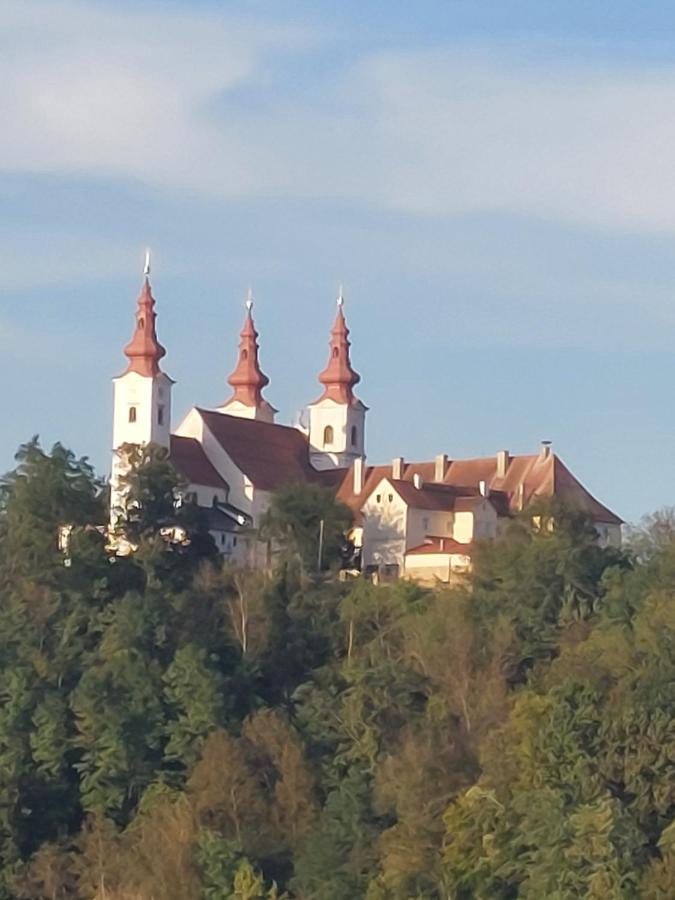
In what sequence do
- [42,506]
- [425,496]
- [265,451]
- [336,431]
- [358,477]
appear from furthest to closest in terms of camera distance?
1. [336,431]
2. [265,451]
3. [358,477]
4. [425,496]
5. [42,506]

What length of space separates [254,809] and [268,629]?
376 inches

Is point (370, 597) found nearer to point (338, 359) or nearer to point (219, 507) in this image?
point (219, 507)

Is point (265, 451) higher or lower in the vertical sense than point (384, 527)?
higher

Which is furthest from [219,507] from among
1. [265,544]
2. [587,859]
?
[587,859]

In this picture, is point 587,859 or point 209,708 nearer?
point 587,859

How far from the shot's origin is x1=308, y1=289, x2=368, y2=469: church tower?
313 feet

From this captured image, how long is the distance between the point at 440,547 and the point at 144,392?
32.9 feet

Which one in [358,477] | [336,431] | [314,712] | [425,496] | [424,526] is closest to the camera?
[314,712]

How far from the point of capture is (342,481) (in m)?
90.9

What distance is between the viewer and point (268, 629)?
7519 cm

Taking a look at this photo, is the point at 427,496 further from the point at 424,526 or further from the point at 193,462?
the point at 193,462

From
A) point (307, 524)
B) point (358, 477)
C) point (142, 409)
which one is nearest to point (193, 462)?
point (142, 409)

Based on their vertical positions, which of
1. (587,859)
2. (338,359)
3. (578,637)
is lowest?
(587,859)

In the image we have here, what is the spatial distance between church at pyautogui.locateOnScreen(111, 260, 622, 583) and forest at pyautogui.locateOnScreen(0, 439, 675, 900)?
15.0 feet
